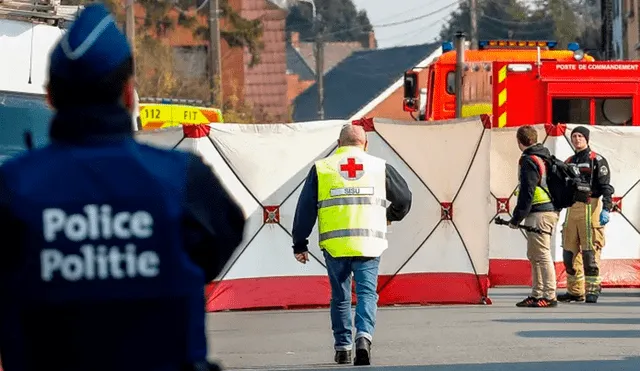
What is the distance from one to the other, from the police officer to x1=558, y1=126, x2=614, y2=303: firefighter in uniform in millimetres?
12354

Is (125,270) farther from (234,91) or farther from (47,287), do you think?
(234,91)

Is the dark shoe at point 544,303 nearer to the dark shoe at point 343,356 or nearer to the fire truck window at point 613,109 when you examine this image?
the dark shoe at point 343,356

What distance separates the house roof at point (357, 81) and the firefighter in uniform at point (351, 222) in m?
75.1

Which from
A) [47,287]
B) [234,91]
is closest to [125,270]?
[47,287]

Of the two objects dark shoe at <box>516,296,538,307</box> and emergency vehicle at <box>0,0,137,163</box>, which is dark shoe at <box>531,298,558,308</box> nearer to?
dark shoe at <box>516,296,538,307</box>

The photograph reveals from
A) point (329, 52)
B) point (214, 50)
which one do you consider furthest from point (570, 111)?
point (329, 52)

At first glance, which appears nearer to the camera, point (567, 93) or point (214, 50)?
point (567, 93)

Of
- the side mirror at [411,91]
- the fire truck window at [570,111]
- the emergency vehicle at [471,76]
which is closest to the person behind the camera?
the fire truck window at [570,111]

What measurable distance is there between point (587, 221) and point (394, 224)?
1.92 m

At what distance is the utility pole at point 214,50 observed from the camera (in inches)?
1499

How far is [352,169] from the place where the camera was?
10984 millimetres

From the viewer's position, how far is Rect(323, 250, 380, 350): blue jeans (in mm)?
10852

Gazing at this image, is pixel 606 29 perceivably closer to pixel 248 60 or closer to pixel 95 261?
pixel 248 60

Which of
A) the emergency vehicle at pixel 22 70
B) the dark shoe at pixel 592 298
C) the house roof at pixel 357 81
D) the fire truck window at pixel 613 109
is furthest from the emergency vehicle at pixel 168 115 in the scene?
the house roof at pixel 357 81
